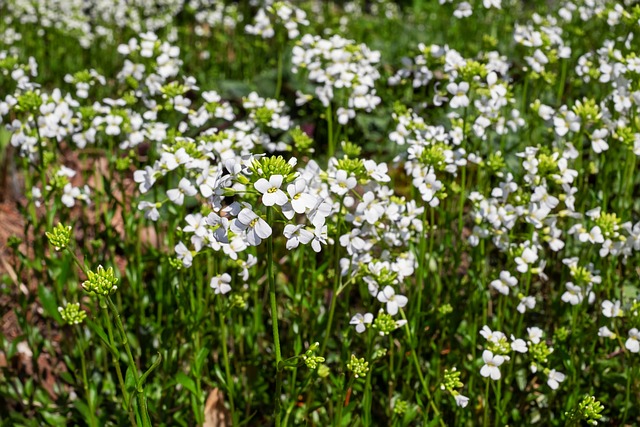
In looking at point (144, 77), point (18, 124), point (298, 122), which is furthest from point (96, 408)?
point (298, 122)

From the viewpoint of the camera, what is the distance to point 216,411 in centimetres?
353

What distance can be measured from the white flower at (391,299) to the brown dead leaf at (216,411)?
1.07 metres

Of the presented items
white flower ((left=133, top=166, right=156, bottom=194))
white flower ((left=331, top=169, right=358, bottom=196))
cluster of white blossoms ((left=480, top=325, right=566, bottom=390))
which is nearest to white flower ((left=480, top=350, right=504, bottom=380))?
cluster of white blossoms ((left=480, top=325, right=566, bottom=390))

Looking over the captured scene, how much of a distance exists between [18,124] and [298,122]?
106 inches

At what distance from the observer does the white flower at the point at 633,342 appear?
116 inches

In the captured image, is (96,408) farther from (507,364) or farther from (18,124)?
(507,364)

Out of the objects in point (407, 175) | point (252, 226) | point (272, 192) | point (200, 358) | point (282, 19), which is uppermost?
point (282, 19)

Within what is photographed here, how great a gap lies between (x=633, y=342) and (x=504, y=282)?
2.03ft

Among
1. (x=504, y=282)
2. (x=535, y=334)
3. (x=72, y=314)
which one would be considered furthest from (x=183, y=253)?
(x=535, y=334)

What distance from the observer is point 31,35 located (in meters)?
7.90

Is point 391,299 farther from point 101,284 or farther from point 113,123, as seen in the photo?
point 113,123

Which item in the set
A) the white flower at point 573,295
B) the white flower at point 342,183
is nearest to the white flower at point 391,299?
the white flower at point 342,183

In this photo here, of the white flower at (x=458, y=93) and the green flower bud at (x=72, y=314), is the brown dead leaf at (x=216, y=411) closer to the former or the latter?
the green flower bud at (x=72, y=314)

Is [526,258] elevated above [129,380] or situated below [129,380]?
above
